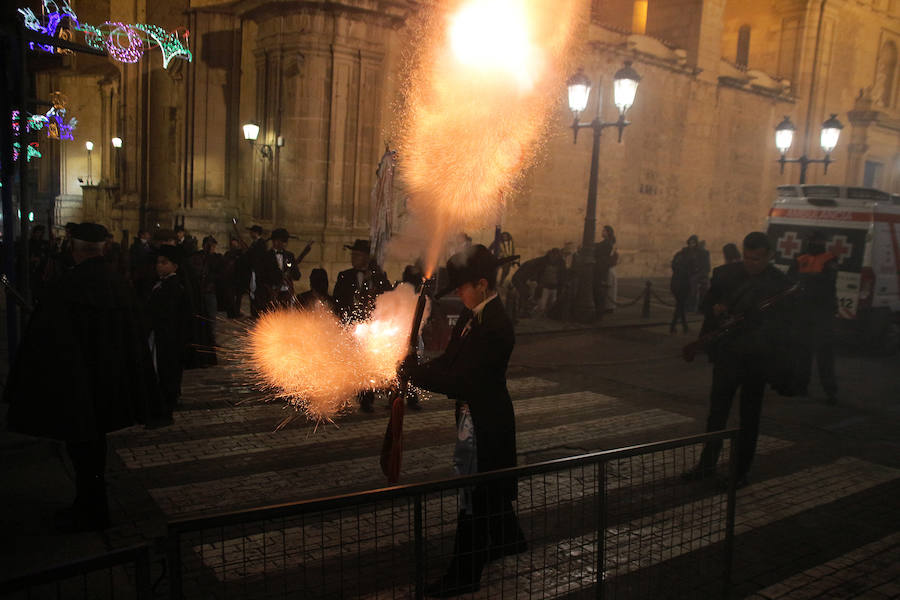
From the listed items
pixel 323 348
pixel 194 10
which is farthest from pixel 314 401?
pixel 194 10

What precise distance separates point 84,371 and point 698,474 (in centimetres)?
399

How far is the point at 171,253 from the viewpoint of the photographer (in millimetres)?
6383

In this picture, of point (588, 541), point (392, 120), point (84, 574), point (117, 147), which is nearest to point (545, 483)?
point (588, 541)

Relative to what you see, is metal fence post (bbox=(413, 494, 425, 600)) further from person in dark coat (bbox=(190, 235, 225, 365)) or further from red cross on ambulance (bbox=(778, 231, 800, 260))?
red cross on ambulance (bbox=(778, 231, 800, 260))

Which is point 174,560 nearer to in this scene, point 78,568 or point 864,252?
point 78,568

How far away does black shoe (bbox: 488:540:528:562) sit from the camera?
3.35 m

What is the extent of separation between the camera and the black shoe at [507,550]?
3.35m

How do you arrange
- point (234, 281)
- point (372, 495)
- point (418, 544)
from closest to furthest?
point (372, 495)
point (418, 544)
point (234, 281)

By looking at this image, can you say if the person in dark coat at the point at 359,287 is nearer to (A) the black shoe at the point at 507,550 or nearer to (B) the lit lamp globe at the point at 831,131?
(A) the black shoe at the point at 507,550

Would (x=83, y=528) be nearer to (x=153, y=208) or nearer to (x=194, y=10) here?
(x=194, y=10)

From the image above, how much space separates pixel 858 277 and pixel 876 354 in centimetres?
170

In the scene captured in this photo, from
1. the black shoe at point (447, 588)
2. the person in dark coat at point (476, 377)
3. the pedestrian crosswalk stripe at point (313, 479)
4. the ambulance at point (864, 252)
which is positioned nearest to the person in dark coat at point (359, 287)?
the pedestrian crosswalk stripe at point (313, 479)

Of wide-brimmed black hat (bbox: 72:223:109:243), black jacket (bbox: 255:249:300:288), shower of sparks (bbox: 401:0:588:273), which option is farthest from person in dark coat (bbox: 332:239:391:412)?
wide-brimmed black hat (bbox: 72:223:109:243)

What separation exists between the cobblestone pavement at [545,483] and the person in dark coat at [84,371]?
48cm
